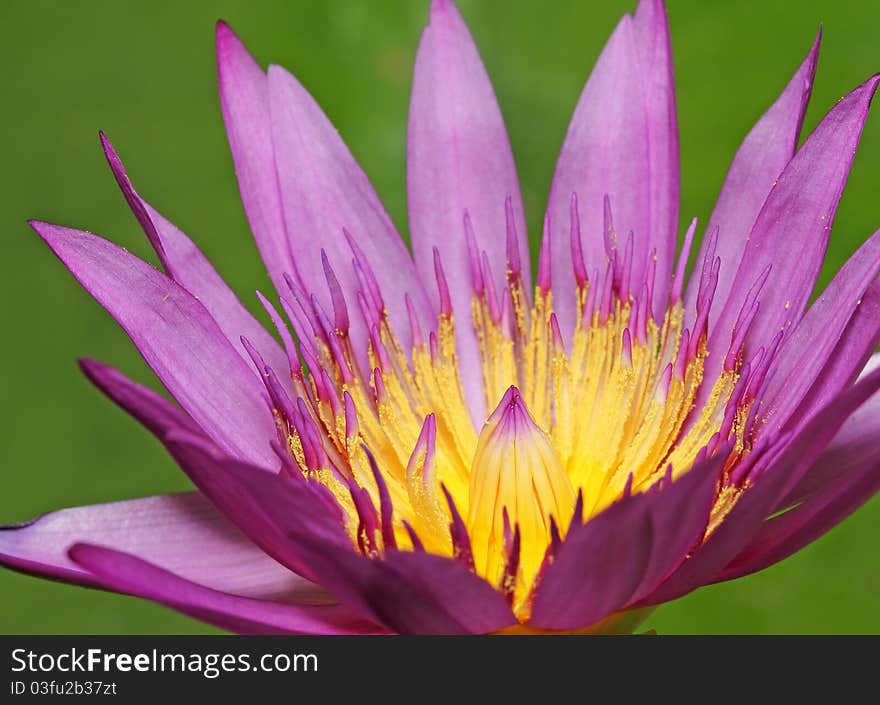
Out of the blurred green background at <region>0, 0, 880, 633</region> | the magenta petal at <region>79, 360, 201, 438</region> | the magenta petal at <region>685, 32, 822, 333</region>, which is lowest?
the magenta petal at <region>79, 360, 201, 438</region>

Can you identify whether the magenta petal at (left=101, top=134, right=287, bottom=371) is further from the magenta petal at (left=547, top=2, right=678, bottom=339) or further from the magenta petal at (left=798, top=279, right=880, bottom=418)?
the magenta petal at (left=798, top=279, right=880, bottom=418)

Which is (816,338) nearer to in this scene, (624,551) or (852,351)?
(852,351)

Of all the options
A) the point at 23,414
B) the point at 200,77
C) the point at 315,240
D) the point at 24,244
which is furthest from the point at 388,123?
the point at 23,414

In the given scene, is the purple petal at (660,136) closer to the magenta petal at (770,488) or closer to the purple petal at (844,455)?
the purple petal at (844,455)

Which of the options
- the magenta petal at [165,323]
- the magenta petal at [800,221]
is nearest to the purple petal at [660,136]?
the magenta petal at [800,221]

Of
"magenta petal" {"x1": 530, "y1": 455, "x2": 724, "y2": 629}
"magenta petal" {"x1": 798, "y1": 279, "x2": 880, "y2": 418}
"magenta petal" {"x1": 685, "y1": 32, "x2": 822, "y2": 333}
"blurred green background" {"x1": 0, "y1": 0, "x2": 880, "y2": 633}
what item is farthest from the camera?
"blurred green background" {"x1": 0, "y1": 0, "x2": 880, "y2": 633}

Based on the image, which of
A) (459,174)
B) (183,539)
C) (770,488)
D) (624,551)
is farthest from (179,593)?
(459,174)

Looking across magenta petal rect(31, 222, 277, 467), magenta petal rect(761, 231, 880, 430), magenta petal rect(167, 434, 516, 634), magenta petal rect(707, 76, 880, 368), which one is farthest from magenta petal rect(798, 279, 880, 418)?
magenta petal rect(31, 222, 277, 467)
